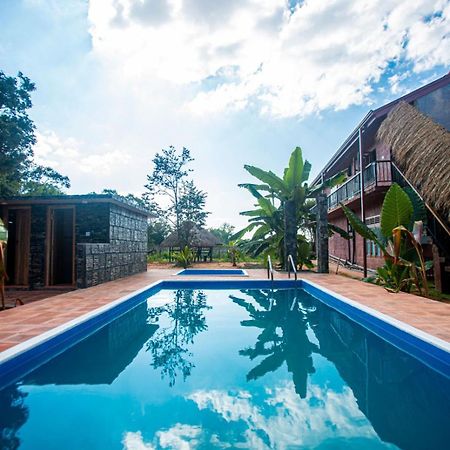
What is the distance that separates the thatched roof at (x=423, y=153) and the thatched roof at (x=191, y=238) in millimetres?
13059

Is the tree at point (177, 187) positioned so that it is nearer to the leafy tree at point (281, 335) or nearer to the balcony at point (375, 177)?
the balcony at point (375, 177)

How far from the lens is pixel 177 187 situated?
20672mm

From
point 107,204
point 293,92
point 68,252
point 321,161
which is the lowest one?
point 68,252

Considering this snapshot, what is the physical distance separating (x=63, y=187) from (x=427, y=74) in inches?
1285

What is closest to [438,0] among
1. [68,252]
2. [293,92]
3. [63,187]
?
[293,92]

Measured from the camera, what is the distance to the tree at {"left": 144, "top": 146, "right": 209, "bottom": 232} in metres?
20.4

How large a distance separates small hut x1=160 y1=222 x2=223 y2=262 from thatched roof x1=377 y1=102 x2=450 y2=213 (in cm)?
1313

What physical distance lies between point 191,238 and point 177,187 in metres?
3.52

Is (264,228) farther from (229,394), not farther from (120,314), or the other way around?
(229,394)

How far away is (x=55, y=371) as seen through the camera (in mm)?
3271

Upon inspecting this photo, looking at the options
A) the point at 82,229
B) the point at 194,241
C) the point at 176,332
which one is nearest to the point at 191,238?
the point at 194,241

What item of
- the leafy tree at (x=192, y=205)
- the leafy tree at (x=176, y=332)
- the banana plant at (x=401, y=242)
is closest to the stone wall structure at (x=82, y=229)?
the leafy tree at (x=176, y=332)

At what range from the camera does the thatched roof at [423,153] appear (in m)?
6.83

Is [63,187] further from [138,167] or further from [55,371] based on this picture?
[55,371]
